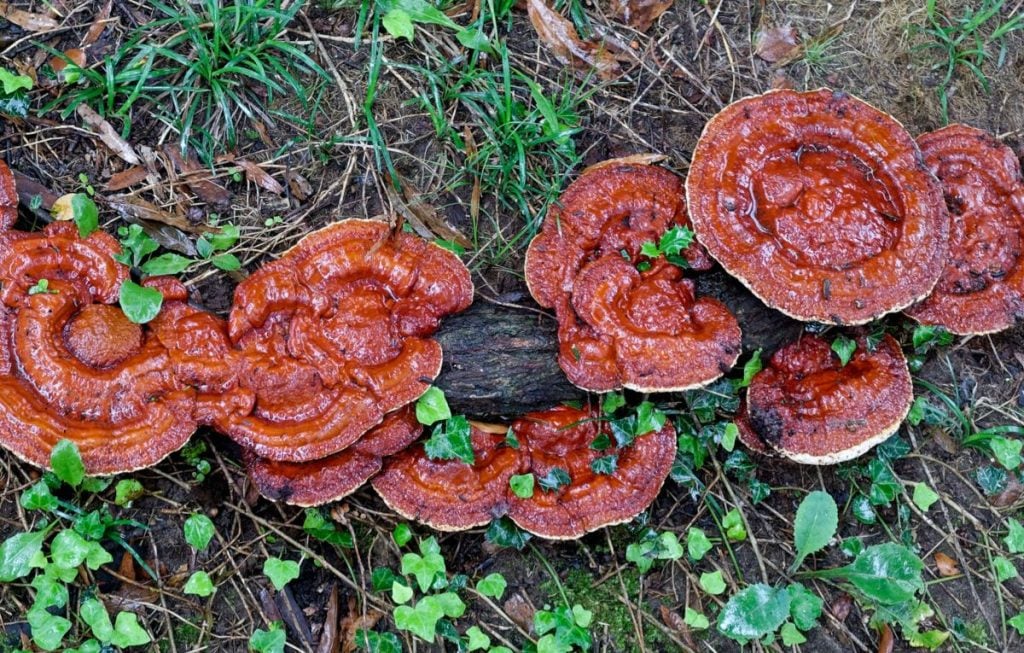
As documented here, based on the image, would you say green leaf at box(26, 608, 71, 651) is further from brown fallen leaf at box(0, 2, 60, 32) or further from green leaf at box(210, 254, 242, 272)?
brown fallen leaf at box(0, 2, 60, 32)

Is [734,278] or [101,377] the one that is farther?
[734,278]

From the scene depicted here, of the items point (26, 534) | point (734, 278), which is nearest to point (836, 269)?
point (734, 278)

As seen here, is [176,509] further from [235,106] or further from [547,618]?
[235,106]

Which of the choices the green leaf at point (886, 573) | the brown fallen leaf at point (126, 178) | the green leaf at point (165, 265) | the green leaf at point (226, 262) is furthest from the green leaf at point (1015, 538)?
the brown fallen leaf at point (126, 178)

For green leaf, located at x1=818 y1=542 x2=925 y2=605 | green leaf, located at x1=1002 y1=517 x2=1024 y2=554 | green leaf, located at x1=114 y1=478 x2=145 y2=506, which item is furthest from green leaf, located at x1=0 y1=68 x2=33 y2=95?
green leaf, located at x1=1002 y1=517 x2=1024 y2=554

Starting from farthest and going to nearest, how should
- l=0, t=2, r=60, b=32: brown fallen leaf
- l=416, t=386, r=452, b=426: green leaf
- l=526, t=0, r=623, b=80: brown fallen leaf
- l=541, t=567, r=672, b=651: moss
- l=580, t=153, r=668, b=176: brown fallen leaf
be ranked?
1. l=526, t=0, r=623, b=80: brown fallen leaf
2. l=0, t=2, r=60, b=32: brown fallen leaf
3. l=580, t=153, r=668, b=176: brown fallen leaf
4. l=541, t=567, r=672, b=651: moss
5. l=416, t=386, r=452, b=426: green leaf

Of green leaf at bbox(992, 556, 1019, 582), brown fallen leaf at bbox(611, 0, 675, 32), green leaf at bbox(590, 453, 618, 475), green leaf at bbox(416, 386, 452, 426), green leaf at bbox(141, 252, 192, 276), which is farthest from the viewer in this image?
brown fallen leaf at bbox(611, 0, 675, 32)

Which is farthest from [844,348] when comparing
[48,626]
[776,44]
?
[48,626]
